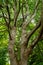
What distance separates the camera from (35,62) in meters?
13.1

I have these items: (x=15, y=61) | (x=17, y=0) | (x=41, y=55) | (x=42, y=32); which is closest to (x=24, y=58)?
(x=15, y=61)

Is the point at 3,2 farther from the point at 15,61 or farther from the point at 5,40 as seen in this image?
the point at 5,40

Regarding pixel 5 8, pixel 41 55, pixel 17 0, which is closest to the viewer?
pixel 5 8

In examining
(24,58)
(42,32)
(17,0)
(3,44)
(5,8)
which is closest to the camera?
Result: (42,32)

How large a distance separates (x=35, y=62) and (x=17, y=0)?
5.27m

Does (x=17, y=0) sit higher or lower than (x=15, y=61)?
higher

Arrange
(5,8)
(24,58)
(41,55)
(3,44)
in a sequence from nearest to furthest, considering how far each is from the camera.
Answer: (24,58) < (5,8) < (41,55) < (3,44)

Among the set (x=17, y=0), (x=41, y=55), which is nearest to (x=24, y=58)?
(x=17, y=0)

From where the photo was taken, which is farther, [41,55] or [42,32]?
[41,55]

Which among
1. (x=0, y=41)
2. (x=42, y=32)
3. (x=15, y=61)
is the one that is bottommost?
(x=0, y=41)

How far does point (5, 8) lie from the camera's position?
821cm

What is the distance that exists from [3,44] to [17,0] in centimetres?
569

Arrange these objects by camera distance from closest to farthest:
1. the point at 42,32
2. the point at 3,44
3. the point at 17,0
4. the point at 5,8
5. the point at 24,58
Answer: the point at 42,32 < the point at 24,58 < the point at 5,8 < the point at 17,0 < the point at 3,44

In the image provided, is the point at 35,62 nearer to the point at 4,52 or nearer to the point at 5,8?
the point at 4,52
